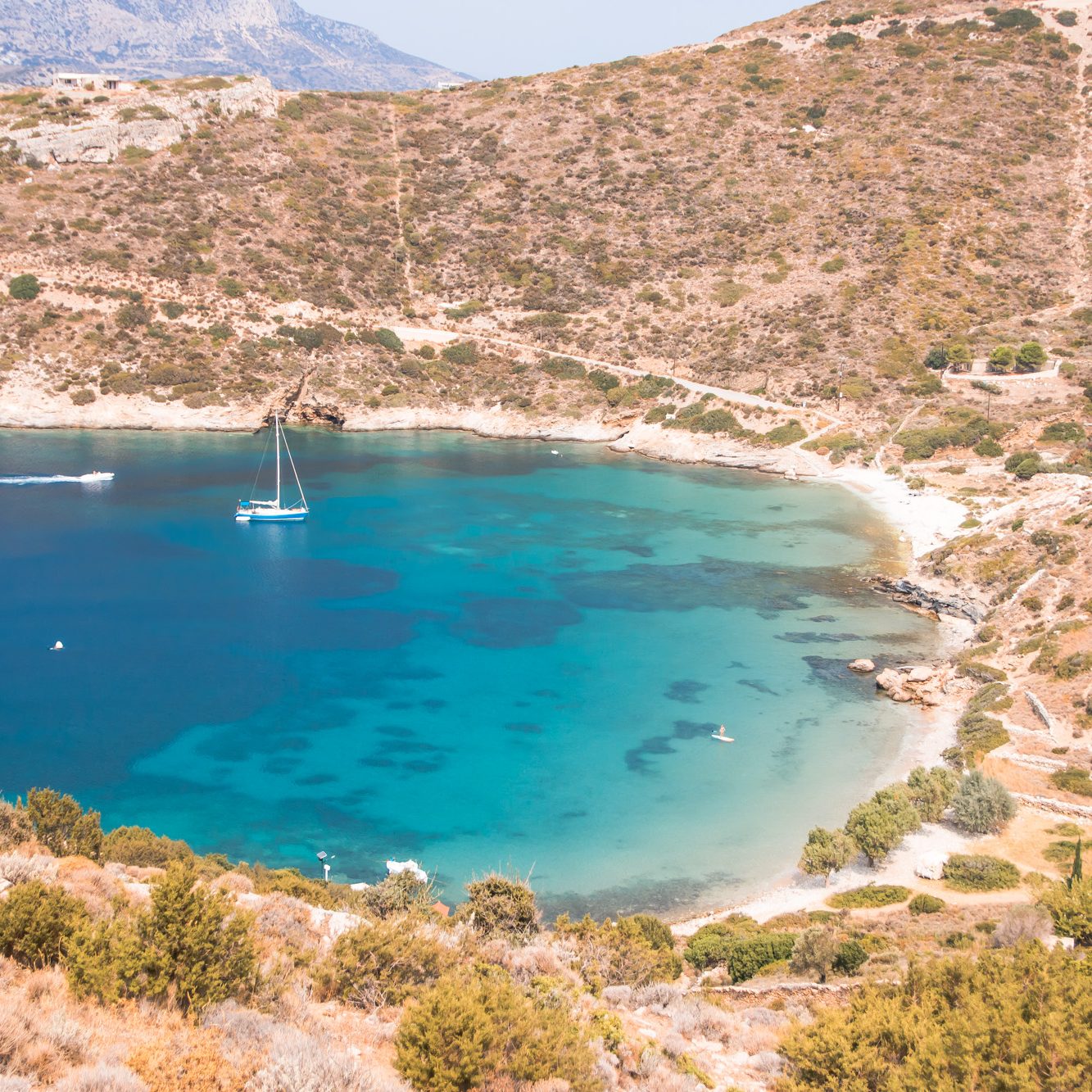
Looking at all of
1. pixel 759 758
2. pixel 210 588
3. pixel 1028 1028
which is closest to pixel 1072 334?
pixel 759 758

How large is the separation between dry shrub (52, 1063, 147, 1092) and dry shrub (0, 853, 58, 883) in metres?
5.29

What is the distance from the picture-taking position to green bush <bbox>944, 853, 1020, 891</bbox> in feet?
87.7

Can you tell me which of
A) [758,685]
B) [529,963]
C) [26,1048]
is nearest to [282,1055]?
[26,1048]

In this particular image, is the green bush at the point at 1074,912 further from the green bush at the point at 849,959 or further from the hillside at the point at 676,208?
the hillside at the point at 676,208

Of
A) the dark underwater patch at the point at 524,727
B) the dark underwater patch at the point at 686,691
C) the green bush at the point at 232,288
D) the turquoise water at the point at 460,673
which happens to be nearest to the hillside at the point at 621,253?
the green bush at the point at 232,288

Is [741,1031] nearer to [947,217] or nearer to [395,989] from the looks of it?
[395,989]

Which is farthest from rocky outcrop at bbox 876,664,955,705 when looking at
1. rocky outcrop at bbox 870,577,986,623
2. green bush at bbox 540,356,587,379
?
green bush at bbox 540,356,587,379

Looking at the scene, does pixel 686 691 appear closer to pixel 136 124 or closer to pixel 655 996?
pixel 655 996

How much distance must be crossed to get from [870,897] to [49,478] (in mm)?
64188

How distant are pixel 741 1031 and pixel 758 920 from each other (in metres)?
10.6

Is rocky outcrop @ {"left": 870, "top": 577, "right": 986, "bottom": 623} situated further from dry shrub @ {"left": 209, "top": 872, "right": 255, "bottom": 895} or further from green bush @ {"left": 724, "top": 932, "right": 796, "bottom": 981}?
dry shrub @ {"left": 209, "top": 872, "right": 255, "bottom": 895}

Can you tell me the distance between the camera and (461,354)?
338ft

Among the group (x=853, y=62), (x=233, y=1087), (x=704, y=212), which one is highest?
(x=853, y=62)

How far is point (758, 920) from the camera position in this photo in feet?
86.3
